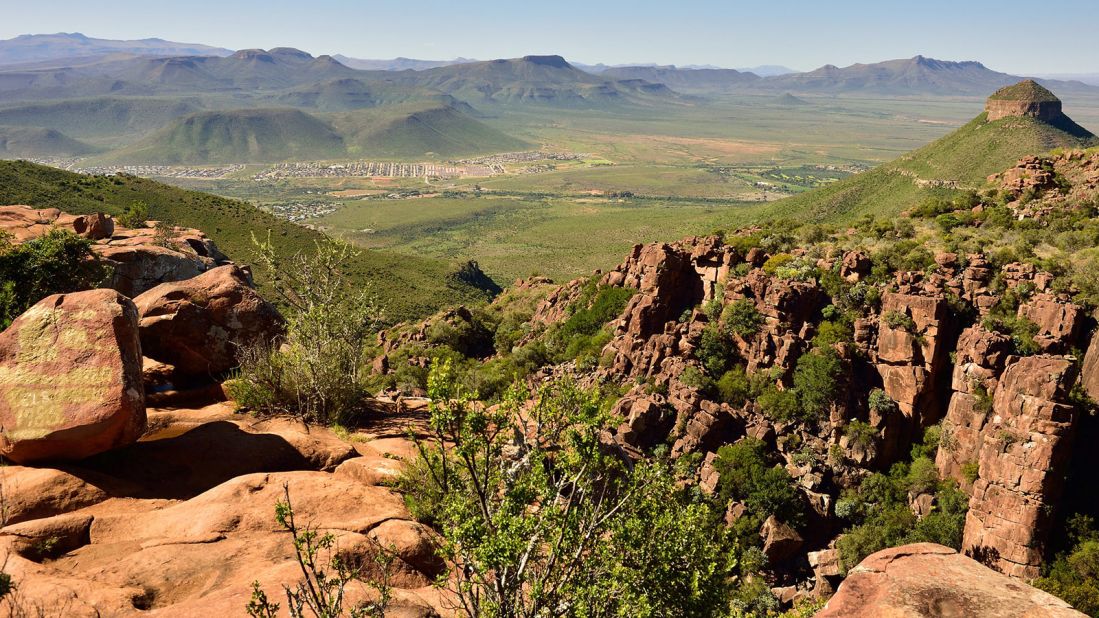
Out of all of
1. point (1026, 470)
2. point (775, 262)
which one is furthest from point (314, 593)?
point (775, 262)

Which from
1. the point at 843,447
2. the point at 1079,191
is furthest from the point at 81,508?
the point at 1079,191

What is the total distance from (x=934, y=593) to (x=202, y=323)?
25.3 meters

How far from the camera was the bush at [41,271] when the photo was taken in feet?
78.5

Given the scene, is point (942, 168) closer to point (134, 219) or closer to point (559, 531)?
point (134, 219)

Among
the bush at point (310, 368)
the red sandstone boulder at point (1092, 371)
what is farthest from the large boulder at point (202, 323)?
the red sandstone boulder at point (1092, 371)

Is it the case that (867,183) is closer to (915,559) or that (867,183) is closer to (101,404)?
(915,559)

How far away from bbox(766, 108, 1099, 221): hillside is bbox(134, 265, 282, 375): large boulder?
93.9 m

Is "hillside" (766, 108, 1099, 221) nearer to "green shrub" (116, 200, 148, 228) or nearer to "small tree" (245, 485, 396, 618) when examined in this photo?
"green shrub" (116, 200, 148, 228)

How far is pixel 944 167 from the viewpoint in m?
106

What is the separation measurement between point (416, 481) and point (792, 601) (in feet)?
64.5

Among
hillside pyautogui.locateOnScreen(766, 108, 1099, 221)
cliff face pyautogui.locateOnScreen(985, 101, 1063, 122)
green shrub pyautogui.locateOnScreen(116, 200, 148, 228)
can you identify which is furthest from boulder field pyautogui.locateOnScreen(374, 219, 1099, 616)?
cliff face pyautogui.locateOnScreen(985, 101, 1063, 122)

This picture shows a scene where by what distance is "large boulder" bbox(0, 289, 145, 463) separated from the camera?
15672mm

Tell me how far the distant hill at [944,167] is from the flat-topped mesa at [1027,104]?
1.09 metres

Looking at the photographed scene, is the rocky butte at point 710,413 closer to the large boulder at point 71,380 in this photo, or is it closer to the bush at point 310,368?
the large boulder at point 71,380
